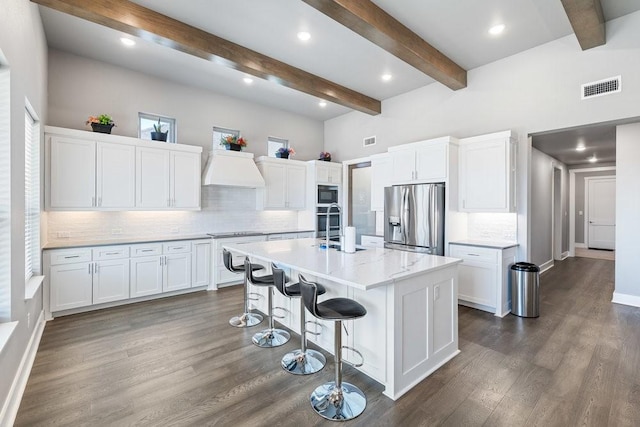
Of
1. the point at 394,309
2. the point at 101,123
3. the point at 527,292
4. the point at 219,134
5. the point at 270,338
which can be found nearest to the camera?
the point at 394,309

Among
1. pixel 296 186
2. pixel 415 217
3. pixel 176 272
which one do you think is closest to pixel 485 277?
pixel 415 217

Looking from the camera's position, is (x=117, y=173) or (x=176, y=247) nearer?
(x=117, y=173)

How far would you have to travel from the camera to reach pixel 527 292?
381 centimetres

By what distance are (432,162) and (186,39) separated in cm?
367

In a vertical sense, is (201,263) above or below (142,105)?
below

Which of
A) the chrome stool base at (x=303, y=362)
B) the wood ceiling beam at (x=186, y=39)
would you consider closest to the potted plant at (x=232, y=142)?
the wood ceiling beam at (x=186, y=39)

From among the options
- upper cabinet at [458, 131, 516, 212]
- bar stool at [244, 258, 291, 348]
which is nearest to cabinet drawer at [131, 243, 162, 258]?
bar stool at [244, 258, 291, 348]

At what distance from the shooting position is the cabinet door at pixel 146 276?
4293 mm

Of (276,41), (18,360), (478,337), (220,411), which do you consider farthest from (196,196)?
(478,337)

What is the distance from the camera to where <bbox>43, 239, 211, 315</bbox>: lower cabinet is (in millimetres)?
3738

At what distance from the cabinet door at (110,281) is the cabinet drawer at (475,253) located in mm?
4677

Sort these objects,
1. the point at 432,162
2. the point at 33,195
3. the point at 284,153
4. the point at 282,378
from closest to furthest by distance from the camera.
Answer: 1. the point at 282,378
2. the point at 33,195
3. the point at 432,162
4. the point at 284,153

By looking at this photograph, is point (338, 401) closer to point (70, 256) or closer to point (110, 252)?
point (110, 252)

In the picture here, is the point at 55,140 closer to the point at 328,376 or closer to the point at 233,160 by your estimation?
the point at 233,160
